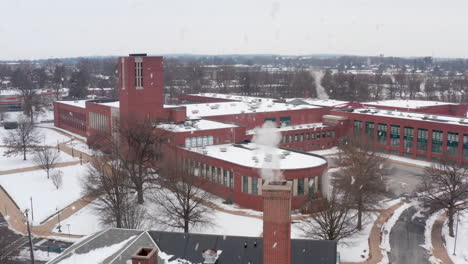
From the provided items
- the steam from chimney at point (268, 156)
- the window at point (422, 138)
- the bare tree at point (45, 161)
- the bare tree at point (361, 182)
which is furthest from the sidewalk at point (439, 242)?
the bare tree at point (45, 161)

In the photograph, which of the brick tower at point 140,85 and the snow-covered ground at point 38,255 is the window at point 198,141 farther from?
the snow-covered ground at point 38,255

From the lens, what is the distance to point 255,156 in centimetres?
4141

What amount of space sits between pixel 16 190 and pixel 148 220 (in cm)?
1794

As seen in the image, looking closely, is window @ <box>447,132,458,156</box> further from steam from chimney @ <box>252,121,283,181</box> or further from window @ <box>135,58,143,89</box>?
window @ <box>135,58,143,89</box>

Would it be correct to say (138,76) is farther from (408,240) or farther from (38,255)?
(408,240)

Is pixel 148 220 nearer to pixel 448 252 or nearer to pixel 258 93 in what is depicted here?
pixel 448 252

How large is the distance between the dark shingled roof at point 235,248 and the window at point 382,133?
45073 mm

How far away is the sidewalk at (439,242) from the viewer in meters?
28.4

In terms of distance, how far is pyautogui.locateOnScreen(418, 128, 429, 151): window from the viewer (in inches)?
2250

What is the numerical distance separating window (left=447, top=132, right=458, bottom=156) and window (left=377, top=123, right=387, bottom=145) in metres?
9.08

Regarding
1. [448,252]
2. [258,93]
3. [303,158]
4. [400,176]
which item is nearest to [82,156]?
[303,158]

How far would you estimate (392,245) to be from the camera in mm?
30344

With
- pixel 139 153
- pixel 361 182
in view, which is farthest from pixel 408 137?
pixel 139 153

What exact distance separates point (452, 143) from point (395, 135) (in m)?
8.00
